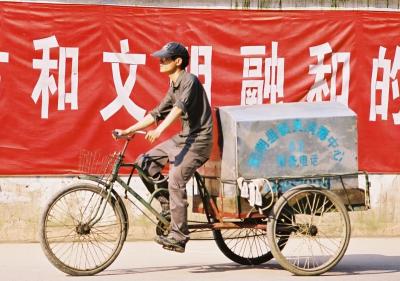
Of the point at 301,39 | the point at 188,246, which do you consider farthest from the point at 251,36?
the point at 188,246

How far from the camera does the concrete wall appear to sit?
12.5 m

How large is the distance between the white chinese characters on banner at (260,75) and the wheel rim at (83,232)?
8.56 ft

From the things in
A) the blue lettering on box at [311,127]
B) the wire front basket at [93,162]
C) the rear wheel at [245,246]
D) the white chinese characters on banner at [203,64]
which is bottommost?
the rear wheel at [245,246]

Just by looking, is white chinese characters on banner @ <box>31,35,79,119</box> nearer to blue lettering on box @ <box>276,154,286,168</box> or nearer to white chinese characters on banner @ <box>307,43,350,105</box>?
white chinese characters on banner @ <box>307,43,350,105</box>

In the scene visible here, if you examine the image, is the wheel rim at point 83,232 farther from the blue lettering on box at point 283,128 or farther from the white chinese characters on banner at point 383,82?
the white chinese characters on banner at point 383,82

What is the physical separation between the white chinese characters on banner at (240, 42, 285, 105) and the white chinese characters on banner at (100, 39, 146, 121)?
134 cm

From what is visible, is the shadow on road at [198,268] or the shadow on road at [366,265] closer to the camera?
the shadow on road at [198,268]

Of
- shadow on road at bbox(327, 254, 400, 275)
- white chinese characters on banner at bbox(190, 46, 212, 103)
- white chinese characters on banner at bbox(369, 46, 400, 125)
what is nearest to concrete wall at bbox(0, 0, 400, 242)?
white chinese characters on banner at bbox(190, 46, 212, 103)

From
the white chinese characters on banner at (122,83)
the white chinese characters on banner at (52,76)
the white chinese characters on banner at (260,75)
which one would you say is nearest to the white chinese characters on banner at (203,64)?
the white chinese characters on banner at (260,75)

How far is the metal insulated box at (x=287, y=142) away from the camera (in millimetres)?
9789

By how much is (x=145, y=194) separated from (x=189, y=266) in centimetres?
257

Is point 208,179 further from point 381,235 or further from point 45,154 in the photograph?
point 381,235

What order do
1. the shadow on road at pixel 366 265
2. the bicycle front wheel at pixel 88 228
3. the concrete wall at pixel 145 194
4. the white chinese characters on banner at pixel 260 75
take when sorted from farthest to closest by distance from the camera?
1. the white chinese characters on banner at pixel 260 75
2. the concrete wall at pixel 145 194
3. the shadow on road at pixel 366 265
4. the bicycle front wheel at pixel 88 228

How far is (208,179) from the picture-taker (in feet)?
33.9
